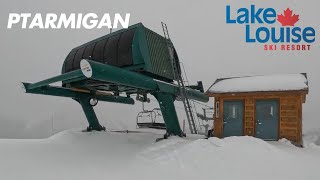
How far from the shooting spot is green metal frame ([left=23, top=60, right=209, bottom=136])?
40.0 feet

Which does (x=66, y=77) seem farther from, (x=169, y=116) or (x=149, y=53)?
(x=169, y=116)

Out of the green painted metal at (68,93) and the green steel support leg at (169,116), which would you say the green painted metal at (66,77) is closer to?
the green painted metal at (68,93)

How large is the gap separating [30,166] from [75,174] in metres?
1.97

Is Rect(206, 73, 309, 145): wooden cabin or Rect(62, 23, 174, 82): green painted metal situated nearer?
Rect(206, 73, 309, 145): wooden cabin

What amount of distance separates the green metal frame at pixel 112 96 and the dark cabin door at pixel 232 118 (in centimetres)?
265

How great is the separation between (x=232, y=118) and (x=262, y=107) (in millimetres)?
1716

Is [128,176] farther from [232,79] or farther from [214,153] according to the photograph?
[232,79]

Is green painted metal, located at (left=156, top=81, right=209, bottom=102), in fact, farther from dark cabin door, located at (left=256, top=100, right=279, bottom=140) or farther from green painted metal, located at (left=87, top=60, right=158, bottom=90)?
dark cabin door, located at (left=256, top=100, right=279, bottom=140)

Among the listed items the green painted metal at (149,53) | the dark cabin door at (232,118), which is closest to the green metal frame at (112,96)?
the green painted metal at (149,53)

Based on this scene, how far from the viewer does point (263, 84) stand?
1573 cm

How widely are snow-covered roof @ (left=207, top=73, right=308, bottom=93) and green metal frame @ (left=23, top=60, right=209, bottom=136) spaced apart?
248 cm

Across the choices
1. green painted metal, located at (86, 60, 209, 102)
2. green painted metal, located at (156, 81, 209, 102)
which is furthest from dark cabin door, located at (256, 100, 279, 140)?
green painted metal, located at (86, 60, 209, 102)

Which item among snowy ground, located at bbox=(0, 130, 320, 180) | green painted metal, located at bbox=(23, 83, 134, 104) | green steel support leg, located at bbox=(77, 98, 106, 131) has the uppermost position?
green painted metal, located at bbox=(23, 83, 134, 104)

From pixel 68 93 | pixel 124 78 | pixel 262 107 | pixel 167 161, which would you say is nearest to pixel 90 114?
pixel 68 93
